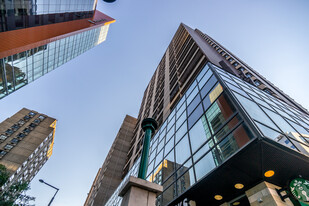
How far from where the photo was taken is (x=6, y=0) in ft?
56.1

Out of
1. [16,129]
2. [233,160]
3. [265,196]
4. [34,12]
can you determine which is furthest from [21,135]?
[265,196]

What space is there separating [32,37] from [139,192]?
28375 millimetres

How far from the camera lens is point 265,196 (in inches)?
258

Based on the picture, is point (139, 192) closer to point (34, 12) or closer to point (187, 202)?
point (187, 202)

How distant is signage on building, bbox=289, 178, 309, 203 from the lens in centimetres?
601

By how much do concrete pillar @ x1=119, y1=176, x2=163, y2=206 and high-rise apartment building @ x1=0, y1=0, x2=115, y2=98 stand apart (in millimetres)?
22847

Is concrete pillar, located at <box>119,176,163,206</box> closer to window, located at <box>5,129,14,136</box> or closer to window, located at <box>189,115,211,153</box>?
window, located at <box>189,115,211,153</box>

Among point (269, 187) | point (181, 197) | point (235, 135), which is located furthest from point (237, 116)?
point (181, 197)

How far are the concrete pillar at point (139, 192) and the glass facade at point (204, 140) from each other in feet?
14.7

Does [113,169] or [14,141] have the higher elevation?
[14,141]

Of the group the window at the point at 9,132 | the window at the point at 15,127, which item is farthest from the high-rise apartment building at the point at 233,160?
the window at the point at 15,127

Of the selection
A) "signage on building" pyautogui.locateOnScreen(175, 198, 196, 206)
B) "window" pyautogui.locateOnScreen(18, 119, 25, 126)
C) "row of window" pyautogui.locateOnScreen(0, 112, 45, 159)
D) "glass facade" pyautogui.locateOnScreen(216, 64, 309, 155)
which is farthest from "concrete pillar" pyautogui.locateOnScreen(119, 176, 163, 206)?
"window" pyautogui.locateOnScreen(18, 119, 25, 126)

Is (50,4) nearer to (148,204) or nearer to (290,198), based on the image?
(148,204)

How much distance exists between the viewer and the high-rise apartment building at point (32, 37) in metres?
19.1
